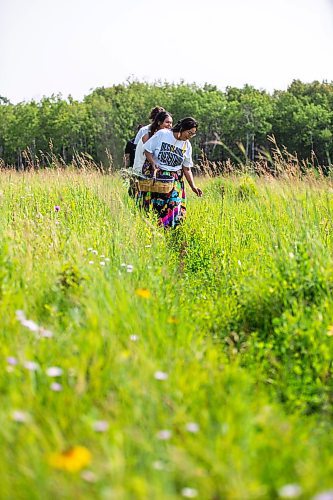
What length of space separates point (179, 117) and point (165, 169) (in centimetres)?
3337

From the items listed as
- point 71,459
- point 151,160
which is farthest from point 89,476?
point 151,160

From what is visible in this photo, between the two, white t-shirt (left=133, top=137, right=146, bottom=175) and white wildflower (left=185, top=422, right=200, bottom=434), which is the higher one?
white t-shirt (left=133, top=137, right=146, bottom=175)

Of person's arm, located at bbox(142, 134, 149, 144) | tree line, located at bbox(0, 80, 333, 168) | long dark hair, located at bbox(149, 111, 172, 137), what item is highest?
long dark hair, located at bbox(149, 111, 172, 137)

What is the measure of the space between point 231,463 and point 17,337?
1217mm

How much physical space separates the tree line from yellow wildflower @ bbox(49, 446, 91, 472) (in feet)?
115

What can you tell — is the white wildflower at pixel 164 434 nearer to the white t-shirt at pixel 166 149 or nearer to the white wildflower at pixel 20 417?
the white wildflower at pixel 20 417

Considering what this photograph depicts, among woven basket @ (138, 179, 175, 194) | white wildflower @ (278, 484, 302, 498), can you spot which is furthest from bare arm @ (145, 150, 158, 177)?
white wildflower @ (278, 484, 302, 498)

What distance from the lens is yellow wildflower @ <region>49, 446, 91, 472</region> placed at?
5.03 ft

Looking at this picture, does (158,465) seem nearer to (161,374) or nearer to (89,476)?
(89,476)

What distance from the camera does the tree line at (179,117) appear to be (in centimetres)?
3725

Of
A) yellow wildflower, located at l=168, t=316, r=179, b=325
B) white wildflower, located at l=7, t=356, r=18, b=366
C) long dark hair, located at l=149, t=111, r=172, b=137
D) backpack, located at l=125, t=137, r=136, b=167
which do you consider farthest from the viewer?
backpack, located at l=125, t=137, r=136, b=167

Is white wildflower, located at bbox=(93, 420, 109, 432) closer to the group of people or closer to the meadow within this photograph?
the meadow

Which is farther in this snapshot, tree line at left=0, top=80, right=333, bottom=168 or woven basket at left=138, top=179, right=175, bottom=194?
tree line at left=0, top=80, right=333, bottom=168

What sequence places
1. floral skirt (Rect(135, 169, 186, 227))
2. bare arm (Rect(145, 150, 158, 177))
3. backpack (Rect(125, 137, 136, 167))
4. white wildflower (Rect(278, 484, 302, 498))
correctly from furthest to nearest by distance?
backpack (Rect(125, 137, 136, 167)), floral skirt (Rect(135, 169, 186, 227)), bare arm (Rect(145, 150, 158, 177)), white wildflower (Rect(278, 484, 302, 498))
